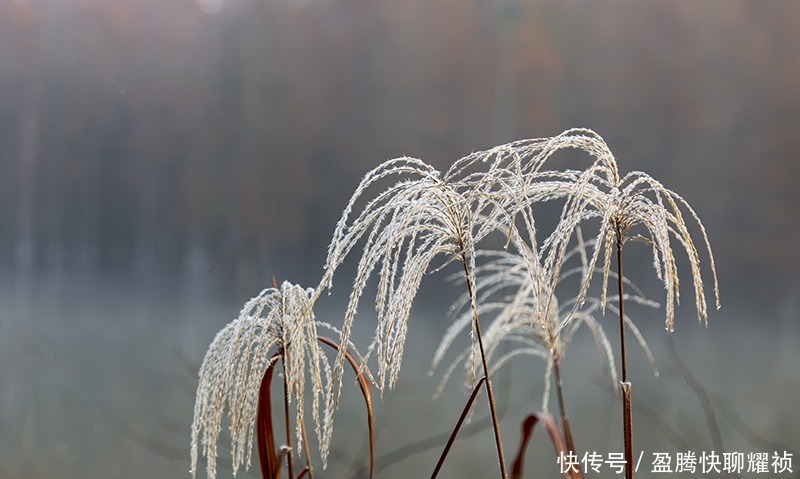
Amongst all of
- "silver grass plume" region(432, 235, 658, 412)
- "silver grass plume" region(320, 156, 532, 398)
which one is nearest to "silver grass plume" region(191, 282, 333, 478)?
"silver grass plume" region(320, 156, 532, 398)

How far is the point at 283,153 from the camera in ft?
5.07

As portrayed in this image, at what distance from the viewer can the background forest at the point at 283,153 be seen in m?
1.44

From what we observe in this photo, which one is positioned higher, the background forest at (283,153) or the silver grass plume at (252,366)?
the background forest at (283,153)

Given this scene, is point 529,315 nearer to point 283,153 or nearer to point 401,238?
point 401,238

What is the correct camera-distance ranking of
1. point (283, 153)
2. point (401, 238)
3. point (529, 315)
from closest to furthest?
point (401, 238)
point (529, 315)
point (283, 153)

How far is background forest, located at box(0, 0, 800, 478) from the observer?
144 cm

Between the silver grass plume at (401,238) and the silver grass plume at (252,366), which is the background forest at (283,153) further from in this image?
the silver grass plume at (401,238)

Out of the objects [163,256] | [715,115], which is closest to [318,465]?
[163,256]

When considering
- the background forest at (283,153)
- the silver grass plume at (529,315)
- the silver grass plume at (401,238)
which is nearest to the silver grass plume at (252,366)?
the silver grass plume at (401,238)

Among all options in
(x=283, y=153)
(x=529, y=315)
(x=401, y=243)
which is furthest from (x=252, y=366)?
(x=283, y=153)

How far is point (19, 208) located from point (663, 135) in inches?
59.2

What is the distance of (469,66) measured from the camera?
5.24 feet

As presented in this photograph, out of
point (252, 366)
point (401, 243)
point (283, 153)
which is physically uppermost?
point (283, 153)

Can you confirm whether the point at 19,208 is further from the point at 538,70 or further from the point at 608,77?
the point at 608,77
